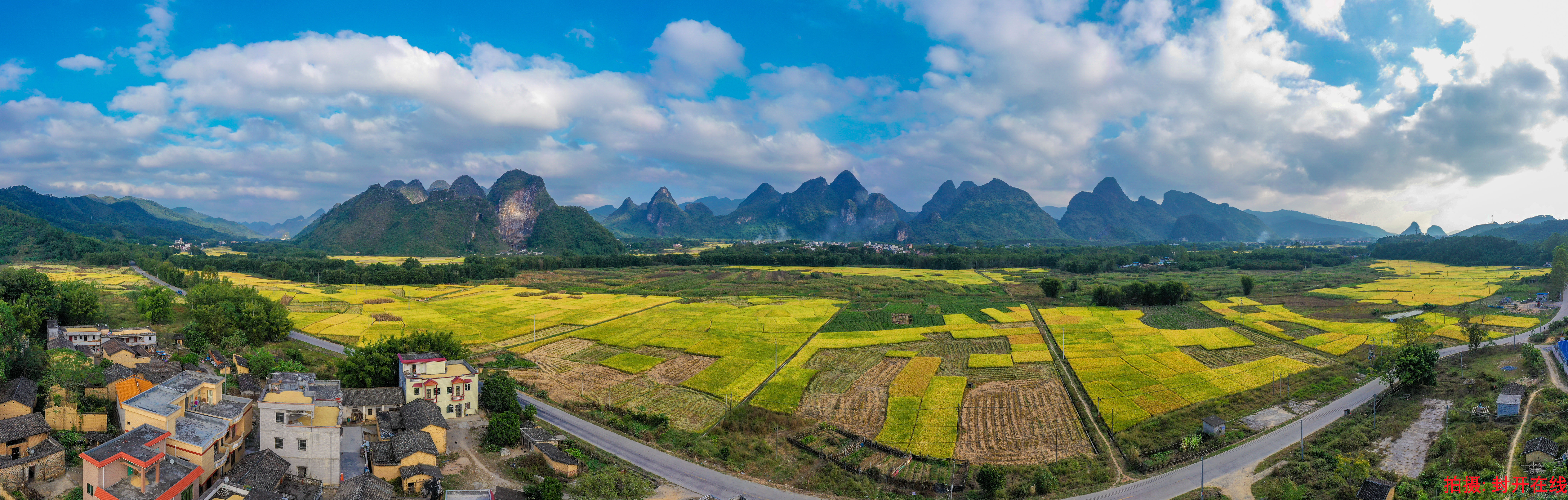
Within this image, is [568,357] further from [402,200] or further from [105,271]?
[402,200]

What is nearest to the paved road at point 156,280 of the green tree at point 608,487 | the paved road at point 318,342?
the paved road at point 318,342

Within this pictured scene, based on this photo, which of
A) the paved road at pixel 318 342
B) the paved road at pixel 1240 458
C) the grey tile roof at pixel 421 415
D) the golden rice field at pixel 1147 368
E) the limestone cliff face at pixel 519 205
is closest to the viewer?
the paved road at pixel 1240 458

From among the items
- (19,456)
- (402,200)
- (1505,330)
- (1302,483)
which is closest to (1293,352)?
(1505,330)

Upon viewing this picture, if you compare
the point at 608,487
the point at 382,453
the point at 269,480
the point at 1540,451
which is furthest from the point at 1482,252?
the point at 269,480

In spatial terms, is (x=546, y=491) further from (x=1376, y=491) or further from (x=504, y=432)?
(x=1376, y=491)

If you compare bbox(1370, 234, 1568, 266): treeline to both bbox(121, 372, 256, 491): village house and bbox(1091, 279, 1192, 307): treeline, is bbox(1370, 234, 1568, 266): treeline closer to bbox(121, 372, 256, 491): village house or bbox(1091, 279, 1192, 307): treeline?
bbox(1091, 279, 1192, 307): treeline

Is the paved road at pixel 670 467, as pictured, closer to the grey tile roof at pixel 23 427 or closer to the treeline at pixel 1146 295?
the grey tile roof at pixel 23 427
